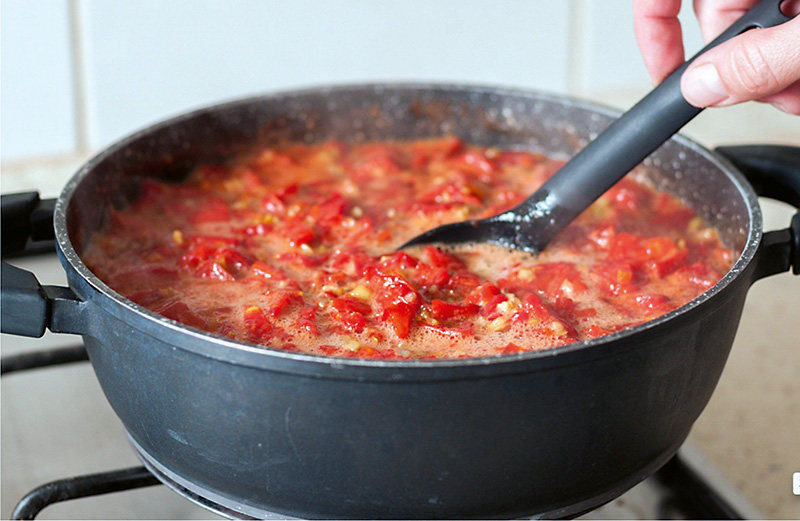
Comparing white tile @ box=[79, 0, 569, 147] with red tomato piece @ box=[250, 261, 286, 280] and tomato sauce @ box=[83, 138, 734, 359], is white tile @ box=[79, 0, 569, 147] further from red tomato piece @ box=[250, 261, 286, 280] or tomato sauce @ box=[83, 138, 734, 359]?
red tomato piece @ box=[250, 261, 286, 280]

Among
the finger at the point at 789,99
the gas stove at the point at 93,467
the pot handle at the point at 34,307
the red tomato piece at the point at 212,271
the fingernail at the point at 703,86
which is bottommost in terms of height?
the gas stove at the point at 93,467

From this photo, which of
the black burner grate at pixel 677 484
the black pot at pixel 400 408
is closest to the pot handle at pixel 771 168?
the black pot at pixel 400 408

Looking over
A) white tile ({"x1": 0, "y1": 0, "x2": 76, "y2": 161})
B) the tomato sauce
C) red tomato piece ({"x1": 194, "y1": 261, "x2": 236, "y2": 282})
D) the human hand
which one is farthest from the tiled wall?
the human hand

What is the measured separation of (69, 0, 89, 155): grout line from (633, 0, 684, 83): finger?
3.29ft

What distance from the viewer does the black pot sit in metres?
0.74

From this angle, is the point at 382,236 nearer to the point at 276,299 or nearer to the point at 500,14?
the point at 276,299

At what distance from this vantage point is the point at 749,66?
35.6 inches

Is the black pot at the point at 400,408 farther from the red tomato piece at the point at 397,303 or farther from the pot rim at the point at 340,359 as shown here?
the red tomato piece at the point at 397,303

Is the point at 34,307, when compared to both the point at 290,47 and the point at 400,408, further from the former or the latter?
the point at 290,47

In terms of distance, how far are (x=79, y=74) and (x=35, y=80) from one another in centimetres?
8

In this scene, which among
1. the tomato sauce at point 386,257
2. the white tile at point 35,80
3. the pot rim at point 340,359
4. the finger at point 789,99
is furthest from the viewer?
the white tile at point 35,80

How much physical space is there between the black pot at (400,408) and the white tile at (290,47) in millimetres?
749

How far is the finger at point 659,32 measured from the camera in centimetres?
123

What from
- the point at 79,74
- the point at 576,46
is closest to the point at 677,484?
the point at 576,46
